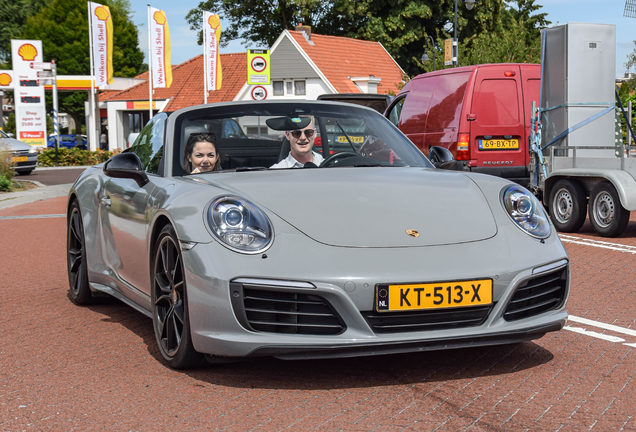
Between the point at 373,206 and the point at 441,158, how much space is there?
4.50ft

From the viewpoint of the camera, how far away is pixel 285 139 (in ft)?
16.4

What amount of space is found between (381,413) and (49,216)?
424 inches

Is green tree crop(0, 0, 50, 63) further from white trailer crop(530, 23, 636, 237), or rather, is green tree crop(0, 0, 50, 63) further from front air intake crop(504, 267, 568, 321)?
front air intake crop(504, 267, 568, 321)

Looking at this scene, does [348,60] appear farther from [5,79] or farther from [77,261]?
[77,261]

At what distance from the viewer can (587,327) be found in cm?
483

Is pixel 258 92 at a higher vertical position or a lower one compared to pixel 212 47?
lower

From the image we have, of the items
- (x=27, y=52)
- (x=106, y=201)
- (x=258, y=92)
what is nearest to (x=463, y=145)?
(x=106, y=201)

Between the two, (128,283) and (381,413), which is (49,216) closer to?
(128,283)

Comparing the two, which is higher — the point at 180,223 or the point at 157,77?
the point at 157,77

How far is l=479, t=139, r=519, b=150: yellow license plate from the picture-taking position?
11625mm

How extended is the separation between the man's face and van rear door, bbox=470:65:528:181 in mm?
6943

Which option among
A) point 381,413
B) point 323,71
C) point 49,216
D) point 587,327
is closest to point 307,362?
point 381,413

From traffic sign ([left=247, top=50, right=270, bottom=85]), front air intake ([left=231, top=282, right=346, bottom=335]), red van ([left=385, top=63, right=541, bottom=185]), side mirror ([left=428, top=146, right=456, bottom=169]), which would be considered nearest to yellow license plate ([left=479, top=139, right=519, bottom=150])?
red van ([left=385, top=63, right=541, bottom=185])

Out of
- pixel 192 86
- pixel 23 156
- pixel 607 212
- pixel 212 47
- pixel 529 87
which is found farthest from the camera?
pixel 192 86
